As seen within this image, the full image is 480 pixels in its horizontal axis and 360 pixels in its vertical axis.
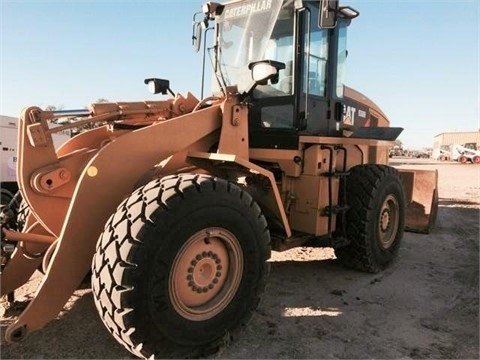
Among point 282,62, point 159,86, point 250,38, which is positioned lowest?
point 159,86

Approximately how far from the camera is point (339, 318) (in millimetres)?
3955

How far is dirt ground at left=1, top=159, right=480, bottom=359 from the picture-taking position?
10.7 ft

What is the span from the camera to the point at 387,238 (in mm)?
5695

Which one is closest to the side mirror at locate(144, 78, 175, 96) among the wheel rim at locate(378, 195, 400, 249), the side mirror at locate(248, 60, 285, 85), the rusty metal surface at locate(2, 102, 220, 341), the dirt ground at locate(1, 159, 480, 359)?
the rusty metal surface at locate(2, 102, 220, 341)

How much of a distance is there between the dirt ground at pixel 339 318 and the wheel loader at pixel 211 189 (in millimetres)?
292

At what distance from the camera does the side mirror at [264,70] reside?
3.57 metres

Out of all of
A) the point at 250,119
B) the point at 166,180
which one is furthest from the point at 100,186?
the point at 250,119

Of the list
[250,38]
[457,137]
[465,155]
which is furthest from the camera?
[457,137]

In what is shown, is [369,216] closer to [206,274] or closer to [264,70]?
[264,70]

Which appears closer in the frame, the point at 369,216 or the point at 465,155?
the point at 369,216

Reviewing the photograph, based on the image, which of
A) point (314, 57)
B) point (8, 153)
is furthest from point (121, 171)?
point (8, 153)

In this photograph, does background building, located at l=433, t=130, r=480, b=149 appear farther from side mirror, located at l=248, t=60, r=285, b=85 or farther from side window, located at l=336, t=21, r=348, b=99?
side mirror, located at l=248, t=60, r=285, b=85

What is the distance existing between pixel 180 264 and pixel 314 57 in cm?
285

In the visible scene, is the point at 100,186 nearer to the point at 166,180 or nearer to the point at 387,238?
the point at 166,180
